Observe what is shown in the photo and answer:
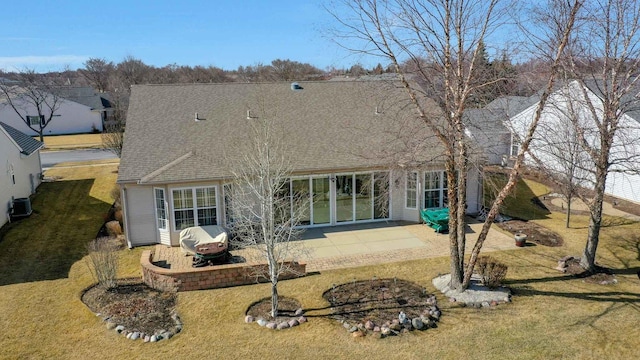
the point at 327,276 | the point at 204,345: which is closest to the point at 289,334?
the point at 204,345

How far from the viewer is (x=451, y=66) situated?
1206 centimetres

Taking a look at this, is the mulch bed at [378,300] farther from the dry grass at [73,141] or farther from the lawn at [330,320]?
the dry grass at [73,141]

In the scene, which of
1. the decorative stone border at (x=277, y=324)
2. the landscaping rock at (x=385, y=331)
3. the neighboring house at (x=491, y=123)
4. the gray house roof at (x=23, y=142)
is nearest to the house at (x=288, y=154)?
the neighboring house at (x=491, y=123)

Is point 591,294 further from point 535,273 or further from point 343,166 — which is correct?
point 343,166

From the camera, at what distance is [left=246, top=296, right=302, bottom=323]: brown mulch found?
11.7m

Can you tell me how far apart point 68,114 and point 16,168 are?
36.3 metres

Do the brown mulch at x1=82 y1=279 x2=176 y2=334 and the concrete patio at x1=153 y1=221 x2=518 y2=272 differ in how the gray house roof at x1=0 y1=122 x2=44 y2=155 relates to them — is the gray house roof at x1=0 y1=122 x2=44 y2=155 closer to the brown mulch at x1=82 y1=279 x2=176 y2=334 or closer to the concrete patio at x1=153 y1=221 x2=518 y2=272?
the concrete patio at x1=153 y1=221 x2=518 y2=272

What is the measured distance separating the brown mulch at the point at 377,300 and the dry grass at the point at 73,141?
3829 cm

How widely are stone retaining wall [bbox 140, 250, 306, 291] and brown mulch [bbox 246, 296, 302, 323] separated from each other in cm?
112

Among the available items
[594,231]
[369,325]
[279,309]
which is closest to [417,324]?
[369,325]

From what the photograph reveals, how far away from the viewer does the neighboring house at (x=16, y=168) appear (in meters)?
20.4

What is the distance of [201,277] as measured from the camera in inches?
535

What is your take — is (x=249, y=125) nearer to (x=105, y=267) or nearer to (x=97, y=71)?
(x=105, y=267)

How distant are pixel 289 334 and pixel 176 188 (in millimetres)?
8390
